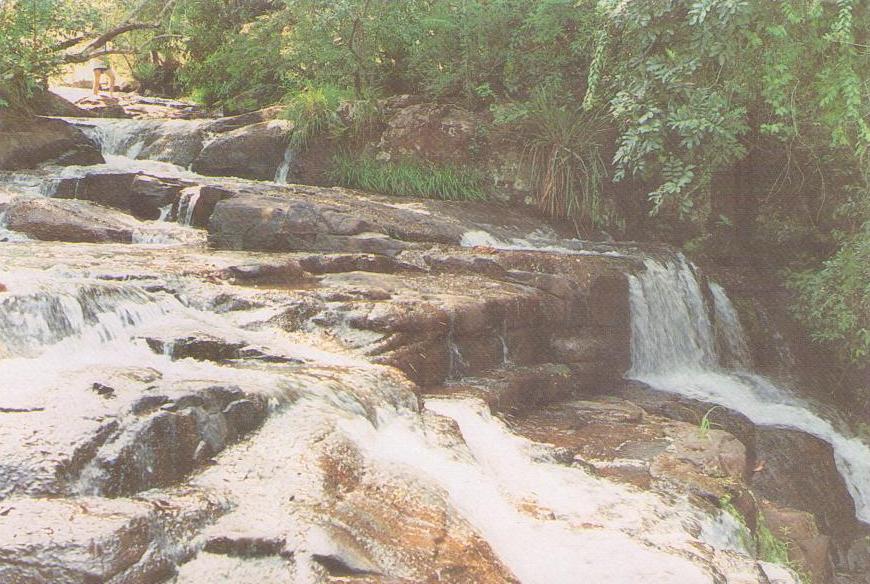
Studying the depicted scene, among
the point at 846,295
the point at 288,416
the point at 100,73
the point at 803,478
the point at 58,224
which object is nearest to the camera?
the point at 288,416

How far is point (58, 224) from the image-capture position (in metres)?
7.36

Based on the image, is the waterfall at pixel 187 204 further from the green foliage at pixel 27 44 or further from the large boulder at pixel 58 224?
the green foliage at pixel 27 44

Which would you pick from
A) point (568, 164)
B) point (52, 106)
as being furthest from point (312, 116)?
point (52, 106)

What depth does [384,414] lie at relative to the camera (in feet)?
13.7

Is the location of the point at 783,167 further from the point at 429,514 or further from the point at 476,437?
the point at 429,514

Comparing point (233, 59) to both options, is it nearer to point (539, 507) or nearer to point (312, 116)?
point (312, 116)

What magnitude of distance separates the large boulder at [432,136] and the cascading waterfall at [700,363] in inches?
138

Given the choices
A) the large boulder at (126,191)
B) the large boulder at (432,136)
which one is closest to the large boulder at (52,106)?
the large boulder at (126,191)

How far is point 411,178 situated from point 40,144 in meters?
4.75

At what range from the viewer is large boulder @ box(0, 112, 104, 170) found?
381 inches

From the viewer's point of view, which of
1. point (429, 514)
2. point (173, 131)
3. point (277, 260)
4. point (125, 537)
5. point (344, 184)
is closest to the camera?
point (125, 537)

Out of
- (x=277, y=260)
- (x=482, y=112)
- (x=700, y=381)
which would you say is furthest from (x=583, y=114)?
(x=277, y=260)

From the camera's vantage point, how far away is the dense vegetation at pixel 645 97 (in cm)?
736

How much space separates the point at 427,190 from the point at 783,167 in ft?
15.2
